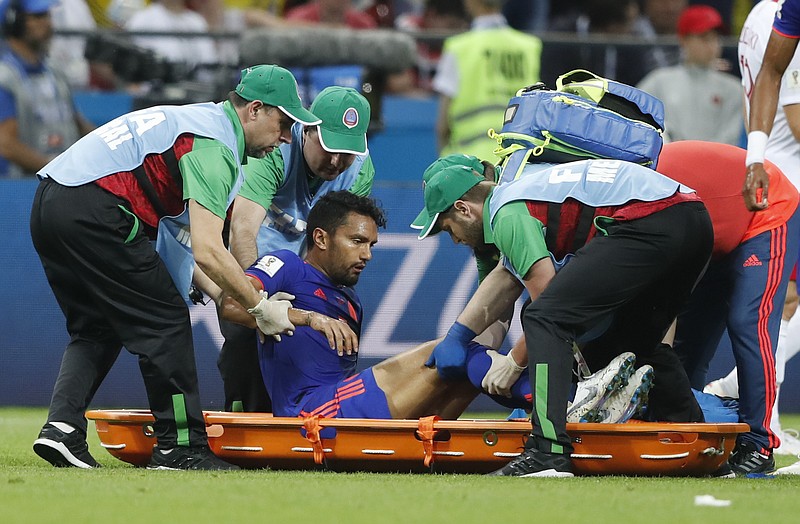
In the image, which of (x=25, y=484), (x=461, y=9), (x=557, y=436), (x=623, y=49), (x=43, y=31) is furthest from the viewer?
(x=461, y=9)

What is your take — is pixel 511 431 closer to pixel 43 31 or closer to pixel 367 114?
pixel 367 114

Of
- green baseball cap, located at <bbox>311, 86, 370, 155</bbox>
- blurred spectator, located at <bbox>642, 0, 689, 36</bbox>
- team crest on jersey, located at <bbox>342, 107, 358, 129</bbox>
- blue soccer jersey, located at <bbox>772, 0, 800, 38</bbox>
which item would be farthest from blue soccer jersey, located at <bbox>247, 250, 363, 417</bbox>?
blurred spectator, located at <bbox>642, 0, 689, 36</bbox>

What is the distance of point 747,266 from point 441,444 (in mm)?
1655

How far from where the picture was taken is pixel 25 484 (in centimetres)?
521

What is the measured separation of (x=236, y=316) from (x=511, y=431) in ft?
4.44

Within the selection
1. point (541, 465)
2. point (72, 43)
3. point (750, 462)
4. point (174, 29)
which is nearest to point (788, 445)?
point (750, 462)

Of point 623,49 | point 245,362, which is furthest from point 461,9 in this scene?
point 245,362

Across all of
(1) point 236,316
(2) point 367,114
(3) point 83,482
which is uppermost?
(2) point 367,114

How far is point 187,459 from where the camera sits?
5898 mm

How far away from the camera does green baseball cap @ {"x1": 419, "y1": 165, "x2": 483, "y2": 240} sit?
6.04m

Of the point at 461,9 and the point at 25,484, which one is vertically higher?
the point at 461,9

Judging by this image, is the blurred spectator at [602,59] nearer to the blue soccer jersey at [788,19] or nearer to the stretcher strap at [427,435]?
the blue soccer jersey at [788,19]

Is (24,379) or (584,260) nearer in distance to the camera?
(584,260)

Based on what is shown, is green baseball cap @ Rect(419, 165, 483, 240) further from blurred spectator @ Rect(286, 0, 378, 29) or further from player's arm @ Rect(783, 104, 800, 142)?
blurred spectator @ Rect(286, 0, 378, 29)
